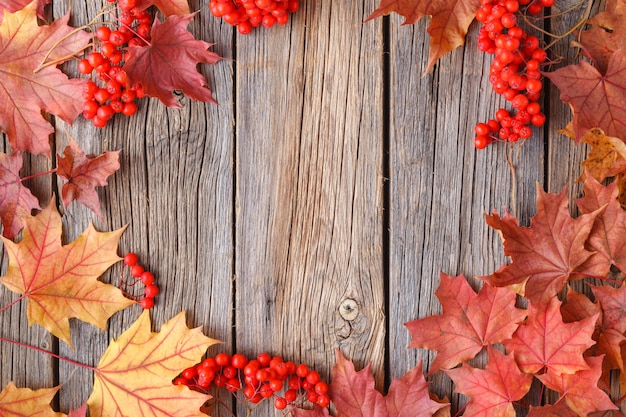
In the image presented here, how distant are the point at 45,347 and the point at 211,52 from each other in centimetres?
84

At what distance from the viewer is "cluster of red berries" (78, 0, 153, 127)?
142 cm

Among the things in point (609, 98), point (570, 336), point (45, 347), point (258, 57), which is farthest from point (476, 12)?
point (45, 347)

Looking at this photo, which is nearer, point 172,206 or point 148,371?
point 148,371

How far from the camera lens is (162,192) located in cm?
149

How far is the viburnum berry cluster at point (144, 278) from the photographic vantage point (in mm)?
1467

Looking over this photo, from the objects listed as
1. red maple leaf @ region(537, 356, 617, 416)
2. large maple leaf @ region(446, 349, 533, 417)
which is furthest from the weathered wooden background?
red maple leaf @ region(537, 356, 617, 416)

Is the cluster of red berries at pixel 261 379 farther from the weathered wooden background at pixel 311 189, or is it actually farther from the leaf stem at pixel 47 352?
the leaf stem at pixel 47 352

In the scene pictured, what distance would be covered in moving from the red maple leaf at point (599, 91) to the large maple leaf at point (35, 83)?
1112 mm

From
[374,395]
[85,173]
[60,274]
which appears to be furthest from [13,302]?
[374,395]

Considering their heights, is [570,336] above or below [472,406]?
above

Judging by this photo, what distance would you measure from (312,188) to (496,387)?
635 mm

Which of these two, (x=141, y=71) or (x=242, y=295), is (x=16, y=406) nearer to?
(x=242, y=295)

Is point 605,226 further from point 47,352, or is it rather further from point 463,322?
point 47,352

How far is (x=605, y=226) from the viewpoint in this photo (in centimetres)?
139
